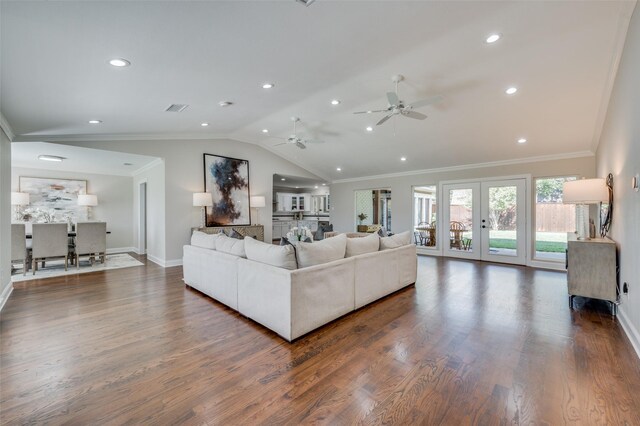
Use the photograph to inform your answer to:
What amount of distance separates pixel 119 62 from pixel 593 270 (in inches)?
224

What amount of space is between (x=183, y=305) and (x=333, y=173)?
22.5ft

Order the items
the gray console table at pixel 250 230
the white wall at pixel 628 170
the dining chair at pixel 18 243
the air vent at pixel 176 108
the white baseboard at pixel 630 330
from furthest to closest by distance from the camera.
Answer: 1. the gray console table at pixel 250 230
2. the dining chair at pixel 18 243
3. the air vent at pixel 176 108
4. the white wall at pixel 628 170
5. the white baseboard at pixel 630 330

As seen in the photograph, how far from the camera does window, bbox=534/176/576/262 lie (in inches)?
230

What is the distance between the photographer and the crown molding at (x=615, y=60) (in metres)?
2.58

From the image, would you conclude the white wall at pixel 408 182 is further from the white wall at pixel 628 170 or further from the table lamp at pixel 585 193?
the table lamp at pixel 585 193

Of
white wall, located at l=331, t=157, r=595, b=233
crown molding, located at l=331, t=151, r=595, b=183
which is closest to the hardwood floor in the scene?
white wall, located at l=331, t=157, r=595, b=233

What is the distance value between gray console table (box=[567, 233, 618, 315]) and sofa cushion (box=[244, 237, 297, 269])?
351 cm

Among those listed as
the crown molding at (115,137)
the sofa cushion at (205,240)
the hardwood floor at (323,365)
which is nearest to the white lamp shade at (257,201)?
the crown molding at (115,137)

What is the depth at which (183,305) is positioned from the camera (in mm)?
3484

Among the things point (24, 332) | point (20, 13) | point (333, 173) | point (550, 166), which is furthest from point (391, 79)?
point (333, 173)

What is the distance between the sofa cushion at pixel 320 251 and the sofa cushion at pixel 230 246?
2.86 feet

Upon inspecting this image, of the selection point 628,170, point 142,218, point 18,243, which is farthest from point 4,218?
point 628,170

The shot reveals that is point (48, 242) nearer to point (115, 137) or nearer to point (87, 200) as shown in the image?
point (87, 200)

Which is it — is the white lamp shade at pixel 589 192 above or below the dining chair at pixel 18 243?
→ above
